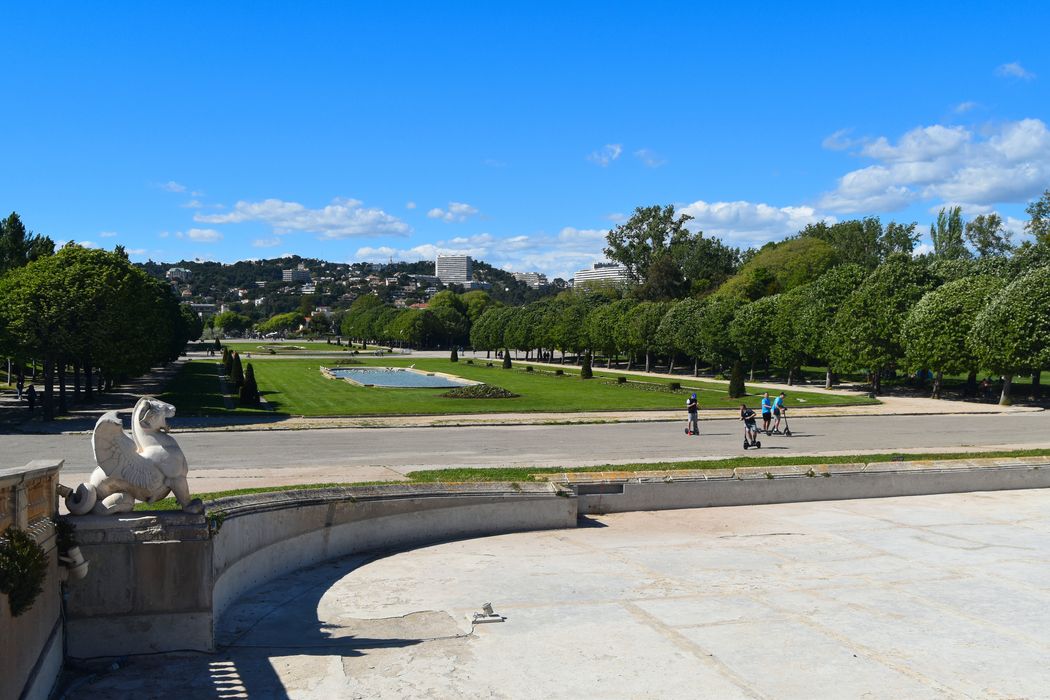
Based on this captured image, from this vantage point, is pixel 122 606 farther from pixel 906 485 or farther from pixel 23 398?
pixel 23 398

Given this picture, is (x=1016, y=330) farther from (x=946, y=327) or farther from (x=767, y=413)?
(x=767, y=413)

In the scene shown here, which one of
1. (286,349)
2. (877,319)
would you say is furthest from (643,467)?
(286,349)

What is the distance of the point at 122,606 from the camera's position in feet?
35.5

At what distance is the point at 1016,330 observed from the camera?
47.0 metres

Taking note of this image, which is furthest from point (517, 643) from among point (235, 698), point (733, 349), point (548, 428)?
point (733, 349)

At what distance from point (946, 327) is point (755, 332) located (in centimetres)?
1626

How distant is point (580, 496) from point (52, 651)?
36.7ft

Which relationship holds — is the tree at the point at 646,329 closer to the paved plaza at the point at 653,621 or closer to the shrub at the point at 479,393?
the shrub at the point at 479,393

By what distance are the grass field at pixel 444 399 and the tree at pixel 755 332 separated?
379 cm

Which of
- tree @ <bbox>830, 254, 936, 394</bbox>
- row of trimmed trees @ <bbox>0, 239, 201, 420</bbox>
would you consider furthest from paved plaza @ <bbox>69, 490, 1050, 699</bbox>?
tree @ <bbox>830, 254, 936, 394</bbox>

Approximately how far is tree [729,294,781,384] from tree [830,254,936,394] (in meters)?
7.02

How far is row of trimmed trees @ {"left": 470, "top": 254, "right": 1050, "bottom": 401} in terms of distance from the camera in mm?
48156

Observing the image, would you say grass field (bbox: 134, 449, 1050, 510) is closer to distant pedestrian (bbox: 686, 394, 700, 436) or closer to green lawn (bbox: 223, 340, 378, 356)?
distant pedestrian (bbox: 686, 394, 700, 436)

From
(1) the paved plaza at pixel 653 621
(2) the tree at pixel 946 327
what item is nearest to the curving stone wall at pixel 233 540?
(1) the paved plaza at pixel 653 621
